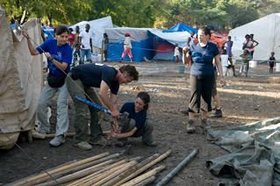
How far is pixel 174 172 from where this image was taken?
18.2 feet

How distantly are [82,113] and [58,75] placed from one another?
678mm

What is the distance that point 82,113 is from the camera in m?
A: 6.55

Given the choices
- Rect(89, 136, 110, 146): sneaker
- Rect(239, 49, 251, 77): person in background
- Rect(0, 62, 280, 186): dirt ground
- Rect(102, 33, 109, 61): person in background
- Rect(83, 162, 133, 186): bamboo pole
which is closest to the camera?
Rect(83, 162, 133, 186): bamboo pole

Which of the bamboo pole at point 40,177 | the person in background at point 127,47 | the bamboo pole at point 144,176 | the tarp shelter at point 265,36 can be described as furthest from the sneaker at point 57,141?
the tarp shelter at point 265,36

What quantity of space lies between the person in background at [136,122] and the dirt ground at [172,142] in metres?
0.16

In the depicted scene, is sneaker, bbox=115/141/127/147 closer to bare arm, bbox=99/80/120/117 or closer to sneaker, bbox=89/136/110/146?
sneaker, bbox=89/136/110/146

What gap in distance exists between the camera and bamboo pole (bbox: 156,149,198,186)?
5198 mm

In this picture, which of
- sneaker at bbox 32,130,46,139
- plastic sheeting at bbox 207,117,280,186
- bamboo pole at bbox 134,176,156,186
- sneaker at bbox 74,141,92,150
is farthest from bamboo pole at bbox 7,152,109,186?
plastic sheeting at bbox 207,117,280,186

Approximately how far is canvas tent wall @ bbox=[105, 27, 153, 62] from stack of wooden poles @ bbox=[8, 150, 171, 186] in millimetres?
22538

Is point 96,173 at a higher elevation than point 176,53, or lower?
lower

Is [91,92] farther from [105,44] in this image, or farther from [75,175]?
[105,44]

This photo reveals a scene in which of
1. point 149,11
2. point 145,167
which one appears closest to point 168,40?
point 149,11

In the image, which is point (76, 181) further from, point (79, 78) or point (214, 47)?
point (214, 47)

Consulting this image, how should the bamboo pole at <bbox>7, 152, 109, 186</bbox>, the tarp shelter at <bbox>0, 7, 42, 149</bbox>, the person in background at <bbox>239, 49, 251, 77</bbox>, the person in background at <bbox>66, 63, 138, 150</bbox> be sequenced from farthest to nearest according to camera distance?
1. the person in background at <bbox>239, 49, 251, 77</bbox>
2. the person in background at <bbox>66, 63, 138, 150</bbox>
3. the tarp shelter at <bbox>0, 7, 42, 149</bbox>
4. the bamboo pole at <bbox>7, 152, 109, 186</bbox>
